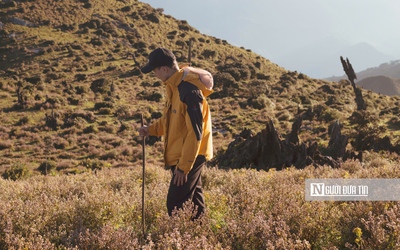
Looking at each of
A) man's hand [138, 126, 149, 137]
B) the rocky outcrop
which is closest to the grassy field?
the rocky outcrop

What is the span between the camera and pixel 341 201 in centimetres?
443

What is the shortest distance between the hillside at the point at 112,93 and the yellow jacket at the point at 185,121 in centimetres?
1138

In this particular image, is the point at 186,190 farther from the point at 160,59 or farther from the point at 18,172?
the point at 18,172

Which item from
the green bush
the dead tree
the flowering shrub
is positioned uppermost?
the dead tree

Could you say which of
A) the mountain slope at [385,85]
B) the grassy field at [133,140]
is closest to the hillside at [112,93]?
the grassy field at [133,140]

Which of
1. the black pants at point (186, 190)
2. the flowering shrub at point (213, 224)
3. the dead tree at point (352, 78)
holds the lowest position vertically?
the flowering shrub at point (213, 224)

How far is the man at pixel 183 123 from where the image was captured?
10.1 feet

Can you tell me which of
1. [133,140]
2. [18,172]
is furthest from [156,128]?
[133,140]

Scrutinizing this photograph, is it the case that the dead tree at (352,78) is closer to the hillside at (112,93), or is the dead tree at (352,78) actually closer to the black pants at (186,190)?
the hillside at (112,93)

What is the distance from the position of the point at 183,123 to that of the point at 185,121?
64mm

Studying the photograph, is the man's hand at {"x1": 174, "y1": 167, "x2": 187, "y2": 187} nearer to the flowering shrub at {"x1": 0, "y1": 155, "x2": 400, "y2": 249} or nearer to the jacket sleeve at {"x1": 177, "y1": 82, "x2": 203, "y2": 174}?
the jacket sleeve at {"x1": 177, "y1": 82, "x2": 203, "y2": 174}

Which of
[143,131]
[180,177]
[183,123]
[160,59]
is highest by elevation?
[160,59]

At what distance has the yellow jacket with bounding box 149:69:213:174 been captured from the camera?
3.08 metres

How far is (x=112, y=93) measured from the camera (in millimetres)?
32875
